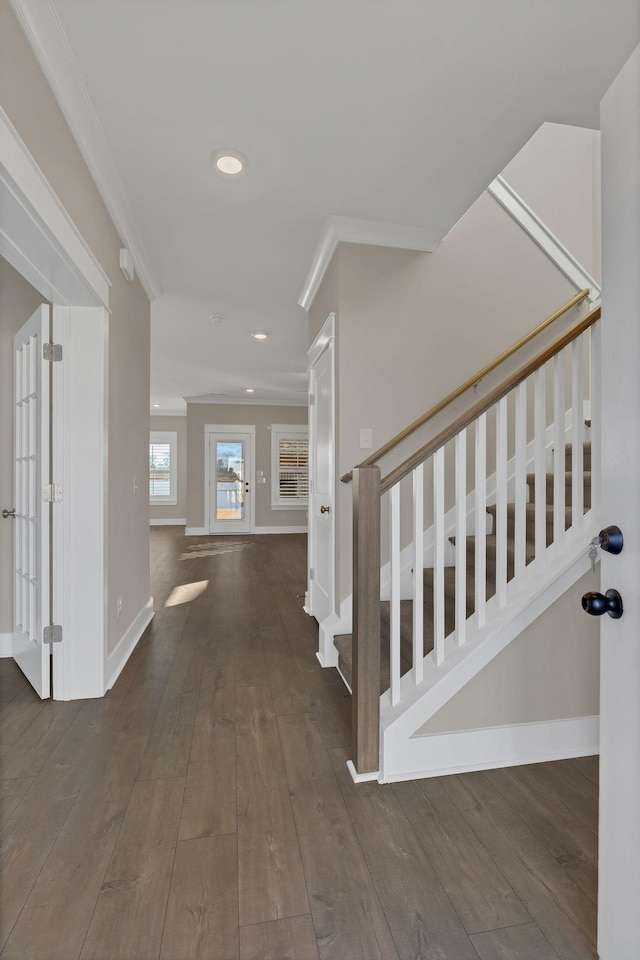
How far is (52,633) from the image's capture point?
91.4 inches

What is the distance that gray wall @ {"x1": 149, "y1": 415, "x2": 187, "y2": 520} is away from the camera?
10578 millimetres

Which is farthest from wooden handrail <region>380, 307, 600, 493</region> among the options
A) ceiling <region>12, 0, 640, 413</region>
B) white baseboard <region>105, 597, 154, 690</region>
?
white baseboard <region>105, 597, 154, 690</region>

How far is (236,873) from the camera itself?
1324mm

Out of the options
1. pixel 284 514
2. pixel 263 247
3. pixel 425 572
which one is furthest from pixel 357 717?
pixel 284 514

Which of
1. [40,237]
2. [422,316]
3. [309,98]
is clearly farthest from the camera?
[422,316]

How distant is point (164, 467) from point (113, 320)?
333 inches

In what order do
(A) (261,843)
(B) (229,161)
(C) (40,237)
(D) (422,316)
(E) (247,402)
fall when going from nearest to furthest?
(A) (261,843)
(C) (40,237)
(B) (229,161)
(D) (422,316)
(E) (247,402)

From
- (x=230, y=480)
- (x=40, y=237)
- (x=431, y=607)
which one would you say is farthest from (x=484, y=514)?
(x=230, y=480)

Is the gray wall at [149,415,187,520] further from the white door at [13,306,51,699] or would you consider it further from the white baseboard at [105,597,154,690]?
the white door at [13,306,51,699]

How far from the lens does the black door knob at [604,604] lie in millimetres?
938

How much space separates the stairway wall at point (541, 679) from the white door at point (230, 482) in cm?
747

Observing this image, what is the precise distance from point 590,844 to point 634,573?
1.07 meters

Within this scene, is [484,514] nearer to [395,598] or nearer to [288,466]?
[395,598]

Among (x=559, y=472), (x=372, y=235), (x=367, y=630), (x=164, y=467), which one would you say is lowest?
(x=367, y=630)
